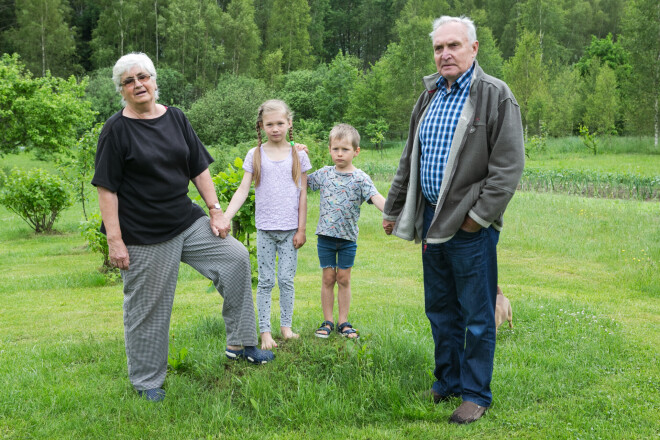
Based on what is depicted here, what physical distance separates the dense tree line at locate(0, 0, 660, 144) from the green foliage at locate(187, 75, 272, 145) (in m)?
0.30

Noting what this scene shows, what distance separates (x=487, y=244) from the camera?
346 centimetres

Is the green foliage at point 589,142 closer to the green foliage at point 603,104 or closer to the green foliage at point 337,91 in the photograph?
the green foliage at point 603,104

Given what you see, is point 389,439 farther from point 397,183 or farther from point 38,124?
point 38,124

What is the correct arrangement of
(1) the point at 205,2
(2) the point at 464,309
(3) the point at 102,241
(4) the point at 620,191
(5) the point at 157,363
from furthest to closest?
(1) the point at 205,2, (4) the point at 620,191, (3) the point at 102,241, (5) the point at 157,363, (2) the point at 464,309

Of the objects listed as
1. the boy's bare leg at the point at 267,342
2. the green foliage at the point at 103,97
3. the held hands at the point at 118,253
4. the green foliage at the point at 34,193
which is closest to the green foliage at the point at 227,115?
the green foliage at the point at 103,97

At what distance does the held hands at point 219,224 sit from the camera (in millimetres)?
3952

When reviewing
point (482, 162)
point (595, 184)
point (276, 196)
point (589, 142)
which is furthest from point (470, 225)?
point (589, 142)

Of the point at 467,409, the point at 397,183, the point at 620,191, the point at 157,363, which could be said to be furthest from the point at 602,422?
the point at 620,191

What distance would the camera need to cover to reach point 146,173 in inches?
145

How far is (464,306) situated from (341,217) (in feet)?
4.62

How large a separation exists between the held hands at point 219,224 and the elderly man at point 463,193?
116 cm

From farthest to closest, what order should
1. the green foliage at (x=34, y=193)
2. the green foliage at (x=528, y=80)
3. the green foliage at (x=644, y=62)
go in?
the green foliage at (x=528, y=80) < the green foliage at (x=644, y=62) < the green foliage at (x=34, y=193)

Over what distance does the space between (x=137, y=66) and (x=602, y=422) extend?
3.50 meters

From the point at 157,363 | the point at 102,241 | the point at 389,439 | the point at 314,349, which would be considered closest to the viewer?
the point at 389,439
